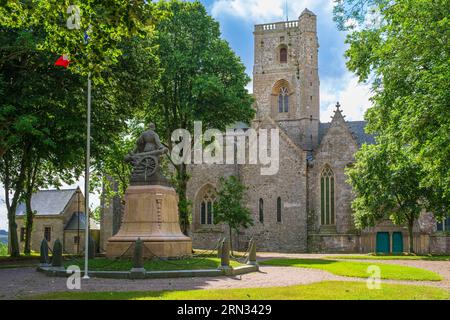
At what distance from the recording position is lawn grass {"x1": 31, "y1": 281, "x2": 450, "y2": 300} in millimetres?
11609

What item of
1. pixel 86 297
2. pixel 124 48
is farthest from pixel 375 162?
pixel 86 297

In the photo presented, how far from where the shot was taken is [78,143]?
81.8ft

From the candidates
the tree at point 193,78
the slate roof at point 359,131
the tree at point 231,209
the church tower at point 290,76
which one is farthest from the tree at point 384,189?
the church tower at point 290,76

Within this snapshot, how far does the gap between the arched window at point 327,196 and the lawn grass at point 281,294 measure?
33655mm

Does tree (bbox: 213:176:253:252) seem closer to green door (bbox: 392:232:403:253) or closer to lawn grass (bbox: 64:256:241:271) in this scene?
lawn grass (bbox: 64:256:241:271)

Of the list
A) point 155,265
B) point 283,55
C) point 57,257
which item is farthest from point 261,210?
point 155,265

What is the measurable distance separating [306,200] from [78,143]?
87.1 ft

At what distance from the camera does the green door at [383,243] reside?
4547cm

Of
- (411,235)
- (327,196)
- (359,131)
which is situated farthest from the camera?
(359,131)

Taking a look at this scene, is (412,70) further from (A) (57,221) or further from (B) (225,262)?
(A) (57,221)

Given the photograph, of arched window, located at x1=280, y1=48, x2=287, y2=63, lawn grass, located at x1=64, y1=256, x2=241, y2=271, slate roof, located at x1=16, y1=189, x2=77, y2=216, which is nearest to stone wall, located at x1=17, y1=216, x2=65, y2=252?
slate roof, located at x1=16, y1=189, x2=77, y2=216

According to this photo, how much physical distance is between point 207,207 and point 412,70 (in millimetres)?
33448

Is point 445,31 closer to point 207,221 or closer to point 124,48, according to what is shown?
point 124,48

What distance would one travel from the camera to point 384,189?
3819 centimetres
